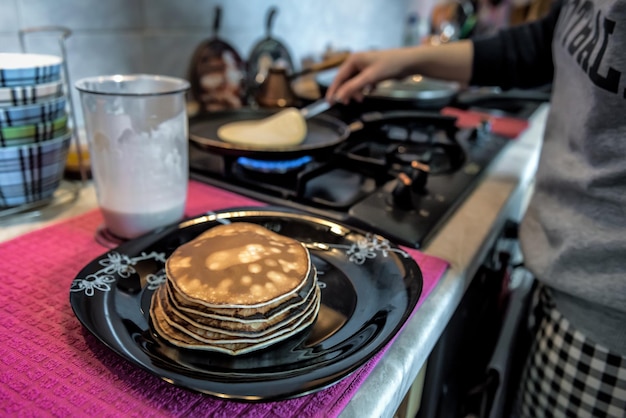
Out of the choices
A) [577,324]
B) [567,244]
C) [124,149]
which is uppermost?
[124,149]

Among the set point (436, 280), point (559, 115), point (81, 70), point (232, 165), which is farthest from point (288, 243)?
point (81, 70)

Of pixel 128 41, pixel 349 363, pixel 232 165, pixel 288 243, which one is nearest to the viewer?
pixel 349 363

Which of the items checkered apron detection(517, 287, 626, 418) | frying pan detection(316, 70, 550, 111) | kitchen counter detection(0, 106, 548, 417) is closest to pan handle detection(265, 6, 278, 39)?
frying pan detection(316, 70, 550, 111)

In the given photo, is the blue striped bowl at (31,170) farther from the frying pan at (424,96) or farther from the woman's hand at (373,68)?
the frying pan at (424,96)

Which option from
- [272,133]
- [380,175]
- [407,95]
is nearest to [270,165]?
[272,133]

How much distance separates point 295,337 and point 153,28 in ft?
2.60

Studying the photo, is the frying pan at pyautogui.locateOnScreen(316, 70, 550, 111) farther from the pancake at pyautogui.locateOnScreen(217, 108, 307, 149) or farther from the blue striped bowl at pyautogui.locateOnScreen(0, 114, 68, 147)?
the blue striped bowl at pyautogui.locateOnScreen(0, 114, 68, 147)

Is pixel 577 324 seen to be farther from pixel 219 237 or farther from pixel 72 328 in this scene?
pixel 72 328

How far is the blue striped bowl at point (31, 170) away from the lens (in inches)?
23.7

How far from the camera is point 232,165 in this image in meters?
0.79

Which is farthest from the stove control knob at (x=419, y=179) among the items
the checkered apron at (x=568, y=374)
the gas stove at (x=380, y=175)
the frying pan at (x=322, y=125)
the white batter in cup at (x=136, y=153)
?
the white batter in cup at (x=136, y=153)

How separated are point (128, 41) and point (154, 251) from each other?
0.58 meters

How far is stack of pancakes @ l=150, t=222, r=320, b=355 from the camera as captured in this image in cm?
39

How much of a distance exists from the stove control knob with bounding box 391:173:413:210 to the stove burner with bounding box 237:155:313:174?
7.2 inches
